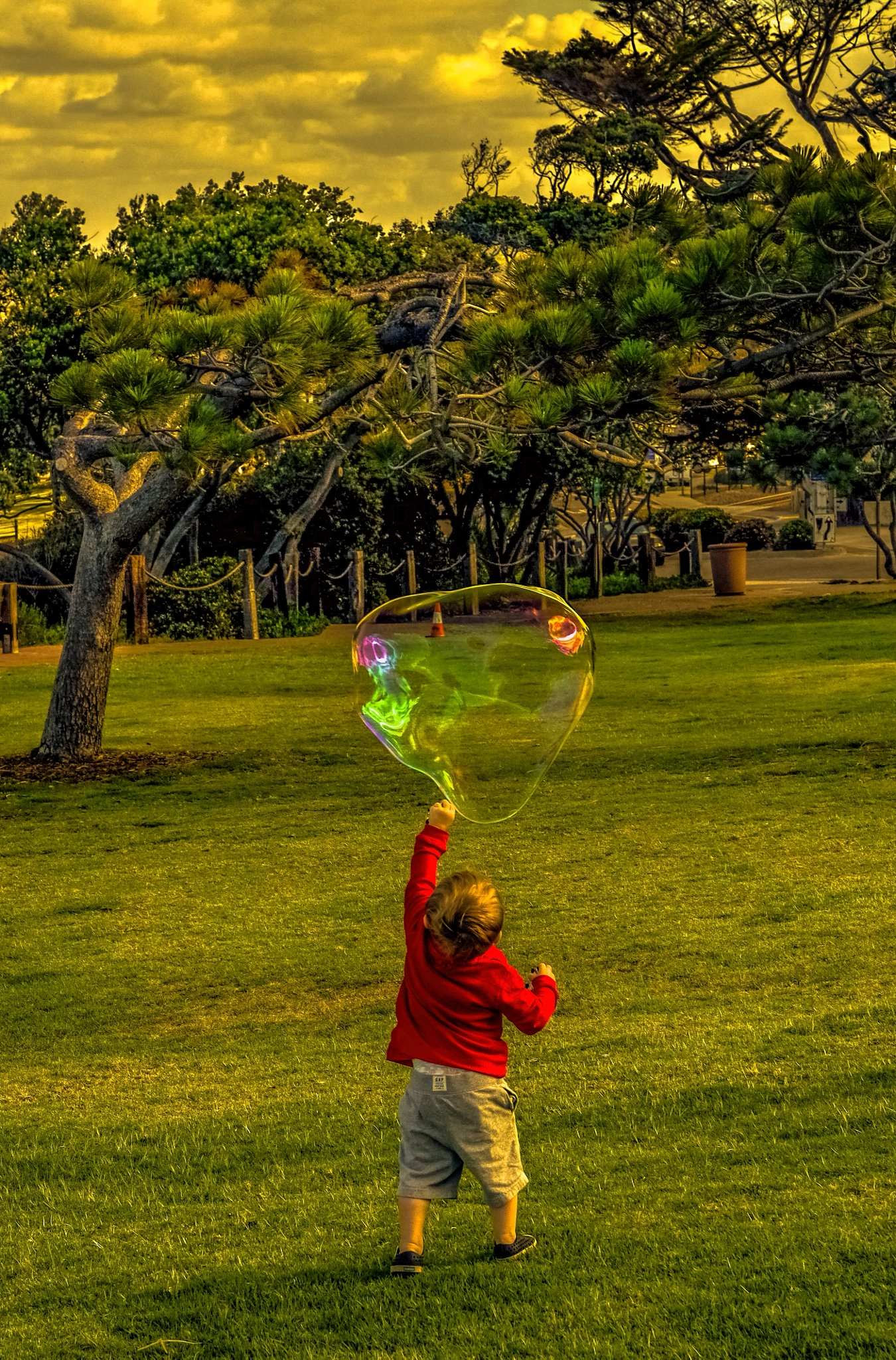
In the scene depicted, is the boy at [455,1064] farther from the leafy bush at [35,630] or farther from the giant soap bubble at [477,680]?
the leafy bush at [35,630]

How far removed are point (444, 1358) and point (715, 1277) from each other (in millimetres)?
818

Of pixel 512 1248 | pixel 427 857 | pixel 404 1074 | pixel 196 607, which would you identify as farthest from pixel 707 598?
pixel 512 1248

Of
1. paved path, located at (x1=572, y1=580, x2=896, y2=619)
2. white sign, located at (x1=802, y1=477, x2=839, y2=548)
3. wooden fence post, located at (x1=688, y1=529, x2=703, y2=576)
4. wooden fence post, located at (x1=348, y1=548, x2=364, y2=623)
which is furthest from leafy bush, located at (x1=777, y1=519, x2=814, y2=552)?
wooden fence post, located at (x1=348, y1=548, x2=364, y2=623)

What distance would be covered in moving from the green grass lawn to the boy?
0.25m

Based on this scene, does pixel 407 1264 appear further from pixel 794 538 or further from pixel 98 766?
pixel 794 538

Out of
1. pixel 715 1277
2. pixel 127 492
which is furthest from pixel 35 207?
pixel 715 1277

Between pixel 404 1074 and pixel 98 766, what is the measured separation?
918 centimetres

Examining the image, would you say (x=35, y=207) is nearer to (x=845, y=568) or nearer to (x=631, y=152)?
(x=631, y=152)

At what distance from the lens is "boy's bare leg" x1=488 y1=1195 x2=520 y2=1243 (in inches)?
197

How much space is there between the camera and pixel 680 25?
117ft

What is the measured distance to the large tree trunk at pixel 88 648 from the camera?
52.0 feet

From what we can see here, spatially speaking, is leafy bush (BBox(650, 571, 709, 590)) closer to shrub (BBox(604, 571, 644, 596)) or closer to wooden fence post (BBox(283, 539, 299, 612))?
shrub (BBox(604, 571, 644, 596))

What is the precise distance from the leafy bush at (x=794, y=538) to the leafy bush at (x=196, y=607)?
20.8 meters

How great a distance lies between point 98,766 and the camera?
16141mm
